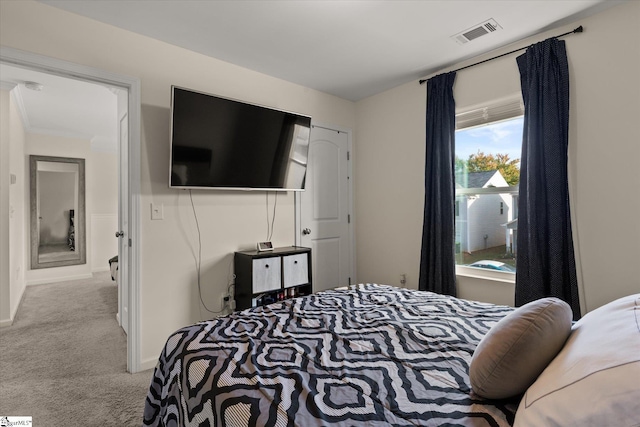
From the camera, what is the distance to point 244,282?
2961 millimetres

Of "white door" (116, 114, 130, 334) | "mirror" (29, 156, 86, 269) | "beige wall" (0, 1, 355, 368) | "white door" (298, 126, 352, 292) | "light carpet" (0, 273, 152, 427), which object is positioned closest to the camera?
"light carpet" (0, 273, 152, 427)

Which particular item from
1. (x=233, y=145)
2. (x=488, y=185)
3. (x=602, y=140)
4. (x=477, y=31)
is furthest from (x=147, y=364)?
(x=602, y=140)

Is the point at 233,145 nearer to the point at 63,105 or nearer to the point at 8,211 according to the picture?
the point at 8,211

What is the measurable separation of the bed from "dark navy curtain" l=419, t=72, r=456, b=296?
4.53 ft

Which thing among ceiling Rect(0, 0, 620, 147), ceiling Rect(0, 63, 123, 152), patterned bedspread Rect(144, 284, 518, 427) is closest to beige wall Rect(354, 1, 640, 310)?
ceiling Rect(0, 0, 620, 147)

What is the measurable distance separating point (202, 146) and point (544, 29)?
9.44 ft

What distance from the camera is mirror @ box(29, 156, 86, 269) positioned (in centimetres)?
528

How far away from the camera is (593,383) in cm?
73

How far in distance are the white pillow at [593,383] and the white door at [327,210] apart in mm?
2871

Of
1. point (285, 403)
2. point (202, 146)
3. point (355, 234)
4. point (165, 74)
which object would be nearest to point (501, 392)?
point (285, 403)

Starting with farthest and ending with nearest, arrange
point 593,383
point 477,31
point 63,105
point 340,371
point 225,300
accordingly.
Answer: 1. point 63,105
2. point 225,300
3. point 477,31
4. point 340,371
5. point 593,383

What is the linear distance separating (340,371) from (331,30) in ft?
7.92

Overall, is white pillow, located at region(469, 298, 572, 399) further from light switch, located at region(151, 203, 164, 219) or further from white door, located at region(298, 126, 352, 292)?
white door, located at region(298, 126, 352, 292)

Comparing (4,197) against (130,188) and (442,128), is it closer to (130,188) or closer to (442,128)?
(130,188)
